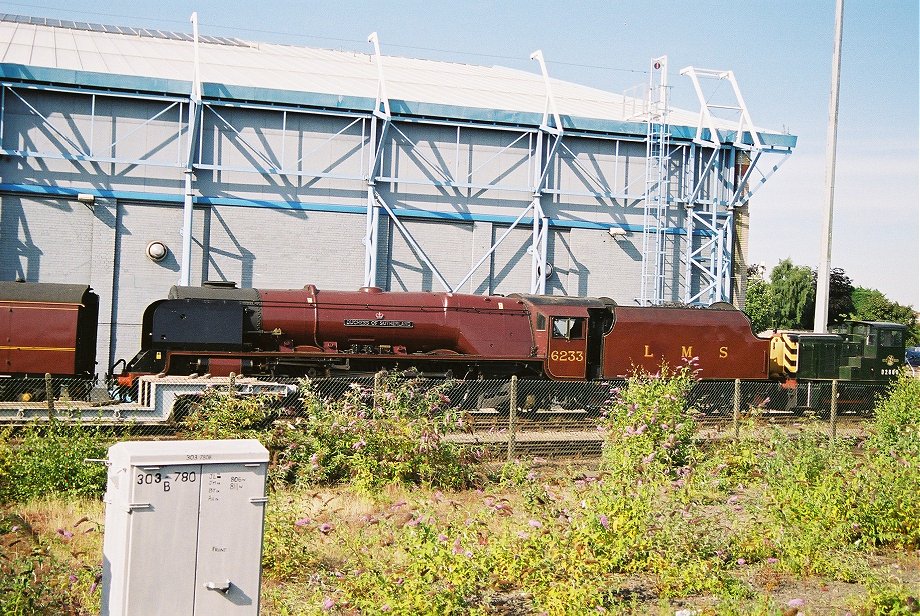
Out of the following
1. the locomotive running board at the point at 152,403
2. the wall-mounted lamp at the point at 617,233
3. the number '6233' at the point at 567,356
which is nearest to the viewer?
the locomotive running board at the point at 152,403

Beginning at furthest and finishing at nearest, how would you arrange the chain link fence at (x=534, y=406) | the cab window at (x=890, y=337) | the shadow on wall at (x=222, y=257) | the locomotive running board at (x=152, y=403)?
the cab window at (x=890, y=337), the shadow on wall at (x=222, y=257), the chain link fence at (x=534, y=406), the locomotive running board at (x=152, y=403)

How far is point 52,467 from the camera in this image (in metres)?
11.1

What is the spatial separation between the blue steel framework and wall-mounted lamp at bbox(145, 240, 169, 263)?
2.51 ft

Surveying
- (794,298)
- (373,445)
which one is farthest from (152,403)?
(794,298)

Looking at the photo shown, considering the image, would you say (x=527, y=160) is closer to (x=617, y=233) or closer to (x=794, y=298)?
(x=617, y=233)

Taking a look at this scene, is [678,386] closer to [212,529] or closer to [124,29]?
[212,529]

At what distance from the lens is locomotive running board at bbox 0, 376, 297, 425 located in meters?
14.2

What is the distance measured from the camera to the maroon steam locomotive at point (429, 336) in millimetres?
18625

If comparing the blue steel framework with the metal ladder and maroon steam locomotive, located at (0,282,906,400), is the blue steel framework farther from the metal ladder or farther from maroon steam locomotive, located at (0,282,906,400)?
maroon steam locomotive, located at (0,282,906,400)

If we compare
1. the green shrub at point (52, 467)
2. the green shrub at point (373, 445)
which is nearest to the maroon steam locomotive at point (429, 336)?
the green shrub at point (373, 445)

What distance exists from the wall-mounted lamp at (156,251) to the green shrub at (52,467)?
43.8 ft

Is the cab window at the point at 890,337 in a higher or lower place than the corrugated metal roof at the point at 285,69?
lower

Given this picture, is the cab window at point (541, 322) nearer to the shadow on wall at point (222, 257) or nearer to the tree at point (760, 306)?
the shadow on wall at point (222, 257)

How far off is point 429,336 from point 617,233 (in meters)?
10.1
